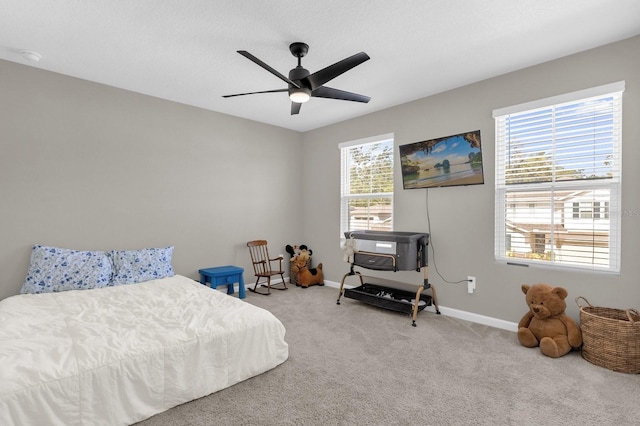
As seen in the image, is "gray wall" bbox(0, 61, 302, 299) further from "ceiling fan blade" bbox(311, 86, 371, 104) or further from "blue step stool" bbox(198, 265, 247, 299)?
"ceiling fan blade" bbox(311, 86, 371, 104)

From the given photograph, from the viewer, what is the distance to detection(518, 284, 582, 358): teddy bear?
266cm

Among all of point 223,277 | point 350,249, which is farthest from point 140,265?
point 350,249

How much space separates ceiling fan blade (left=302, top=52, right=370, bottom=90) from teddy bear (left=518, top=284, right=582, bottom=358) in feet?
8.28

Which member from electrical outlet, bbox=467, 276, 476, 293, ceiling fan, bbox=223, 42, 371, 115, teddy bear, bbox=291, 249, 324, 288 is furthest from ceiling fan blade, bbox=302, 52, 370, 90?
teddy bear, bbox=291, 249, 324, 288

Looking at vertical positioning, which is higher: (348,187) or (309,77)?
(309,77)

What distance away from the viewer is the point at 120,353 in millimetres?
1831

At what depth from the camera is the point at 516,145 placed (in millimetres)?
3279

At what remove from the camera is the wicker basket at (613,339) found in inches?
93.0

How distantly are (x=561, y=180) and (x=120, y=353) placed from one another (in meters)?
3.83

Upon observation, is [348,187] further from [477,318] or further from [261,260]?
[477,318]

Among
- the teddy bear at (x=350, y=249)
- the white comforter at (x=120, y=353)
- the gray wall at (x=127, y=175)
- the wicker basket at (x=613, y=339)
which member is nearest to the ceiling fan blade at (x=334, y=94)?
the teddy bear at (x=350, y=249)

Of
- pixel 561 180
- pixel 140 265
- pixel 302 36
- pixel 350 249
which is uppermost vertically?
pixel 302 36

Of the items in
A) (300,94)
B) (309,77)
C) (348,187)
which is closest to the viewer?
(309,77)

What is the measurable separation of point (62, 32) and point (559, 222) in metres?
4.73
